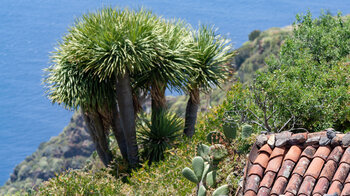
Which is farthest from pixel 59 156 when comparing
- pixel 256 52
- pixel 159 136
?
pixel 159 136

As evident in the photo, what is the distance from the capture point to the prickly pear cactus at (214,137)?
9196 millimetres

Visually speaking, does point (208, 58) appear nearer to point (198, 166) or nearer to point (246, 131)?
point (246, 131)

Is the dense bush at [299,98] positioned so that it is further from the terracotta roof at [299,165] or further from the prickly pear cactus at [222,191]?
the terracotta roof at [299,165]

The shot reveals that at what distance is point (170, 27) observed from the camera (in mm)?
13602

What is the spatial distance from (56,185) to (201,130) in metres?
4.15

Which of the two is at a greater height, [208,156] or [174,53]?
[174,53]

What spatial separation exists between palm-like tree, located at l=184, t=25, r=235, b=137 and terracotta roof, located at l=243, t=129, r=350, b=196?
282 inches

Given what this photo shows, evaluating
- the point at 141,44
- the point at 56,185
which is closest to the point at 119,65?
the point at 141,44

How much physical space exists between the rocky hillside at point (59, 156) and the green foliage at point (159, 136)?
8577 centimetres

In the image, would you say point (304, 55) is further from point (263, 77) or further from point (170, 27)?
point (170, 27)

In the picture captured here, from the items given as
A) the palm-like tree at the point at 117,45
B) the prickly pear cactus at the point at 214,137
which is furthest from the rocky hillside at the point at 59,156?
the prickly pear cactus at the point at 214,137

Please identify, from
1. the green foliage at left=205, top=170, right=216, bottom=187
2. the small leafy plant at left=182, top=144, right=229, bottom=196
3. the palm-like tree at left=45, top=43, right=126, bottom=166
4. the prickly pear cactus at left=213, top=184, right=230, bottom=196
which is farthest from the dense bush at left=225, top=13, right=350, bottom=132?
the palm-like tree at left=45, top=43, right=126, bottom=166

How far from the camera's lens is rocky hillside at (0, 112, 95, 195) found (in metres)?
99.5

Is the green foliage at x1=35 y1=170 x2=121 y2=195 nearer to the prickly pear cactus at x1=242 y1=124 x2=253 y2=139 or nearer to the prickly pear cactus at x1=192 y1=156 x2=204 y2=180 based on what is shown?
the prickly pear cactus at x1=192 y1=156 x2=204 y2=180
